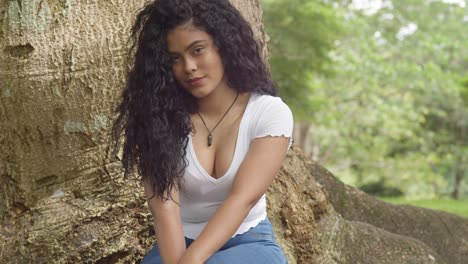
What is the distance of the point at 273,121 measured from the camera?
3053 millimetres

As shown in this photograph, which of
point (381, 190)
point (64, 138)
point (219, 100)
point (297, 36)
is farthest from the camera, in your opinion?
point (381, 190)

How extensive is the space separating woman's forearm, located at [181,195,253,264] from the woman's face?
1.60 ft

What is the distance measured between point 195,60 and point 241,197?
1.91 feet

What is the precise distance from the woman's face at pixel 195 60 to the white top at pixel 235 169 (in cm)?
20

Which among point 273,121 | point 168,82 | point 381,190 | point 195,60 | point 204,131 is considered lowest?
point 381,190

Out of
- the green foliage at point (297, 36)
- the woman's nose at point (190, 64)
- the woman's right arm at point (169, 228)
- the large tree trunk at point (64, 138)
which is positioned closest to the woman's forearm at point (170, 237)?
the woman's right arm at point (169, 228)

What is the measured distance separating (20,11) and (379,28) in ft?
57.7

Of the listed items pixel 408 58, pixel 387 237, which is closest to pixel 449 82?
pixel 408 58

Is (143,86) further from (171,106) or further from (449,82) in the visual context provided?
(449,82)

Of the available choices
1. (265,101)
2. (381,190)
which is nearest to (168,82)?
(265,101)

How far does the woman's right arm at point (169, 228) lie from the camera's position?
3.05m

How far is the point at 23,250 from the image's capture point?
394cm

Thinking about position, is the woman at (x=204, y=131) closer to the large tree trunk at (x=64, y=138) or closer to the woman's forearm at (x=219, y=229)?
the woman's forearm at (x=219, y=229)

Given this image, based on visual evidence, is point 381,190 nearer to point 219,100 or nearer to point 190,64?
point 219,100
